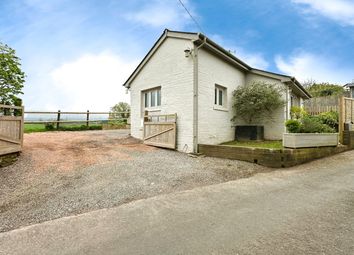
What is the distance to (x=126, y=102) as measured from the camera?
24453 millimetres

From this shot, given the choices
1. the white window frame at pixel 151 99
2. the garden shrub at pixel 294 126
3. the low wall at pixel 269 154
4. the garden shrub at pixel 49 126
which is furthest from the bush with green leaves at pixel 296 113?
the garden shrub at pixel 49 126

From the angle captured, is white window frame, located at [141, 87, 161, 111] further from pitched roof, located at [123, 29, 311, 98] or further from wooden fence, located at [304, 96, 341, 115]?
wooden fence, located at [304, 96, 341, 115]

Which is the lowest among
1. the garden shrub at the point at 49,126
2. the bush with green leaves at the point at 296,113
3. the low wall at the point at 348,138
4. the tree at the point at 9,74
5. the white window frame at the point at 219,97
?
the low wall at the point at 348,138

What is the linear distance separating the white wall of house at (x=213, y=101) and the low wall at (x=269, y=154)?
0.96 m

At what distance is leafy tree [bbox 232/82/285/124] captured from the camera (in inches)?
410

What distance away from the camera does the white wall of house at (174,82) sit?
9.37 m

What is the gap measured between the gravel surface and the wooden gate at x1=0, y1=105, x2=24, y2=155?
479mm

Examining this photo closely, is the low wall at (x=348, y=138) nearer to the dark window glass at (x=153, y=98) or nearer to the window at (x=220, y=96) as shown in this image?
the window at (x=220, y=96)

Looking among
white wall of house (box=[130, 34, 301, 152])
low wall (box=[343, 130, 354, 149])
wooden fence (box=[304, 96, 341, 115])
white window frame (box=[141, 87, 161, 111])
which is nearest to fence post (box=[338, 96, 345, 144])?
low wall (box=[343, 130, 354, 149])

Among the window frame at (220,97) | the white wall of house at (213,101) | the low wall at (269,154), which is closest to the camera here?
the low wall at (269,154)

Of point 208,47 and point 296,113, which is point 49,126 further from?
point 296,113

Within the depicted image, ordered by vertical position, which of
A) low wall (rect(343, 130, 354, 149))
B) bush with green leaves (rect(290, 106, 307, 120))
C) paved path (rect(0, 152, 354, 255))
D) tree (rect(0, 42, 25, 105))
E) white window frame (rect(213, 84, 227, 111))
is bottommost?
paved path (rect(0, 152, 354, 255))

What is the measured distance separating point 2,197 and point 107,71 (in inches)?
543

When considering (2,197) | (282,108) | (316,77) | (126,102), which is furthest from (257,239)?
(316,77)
